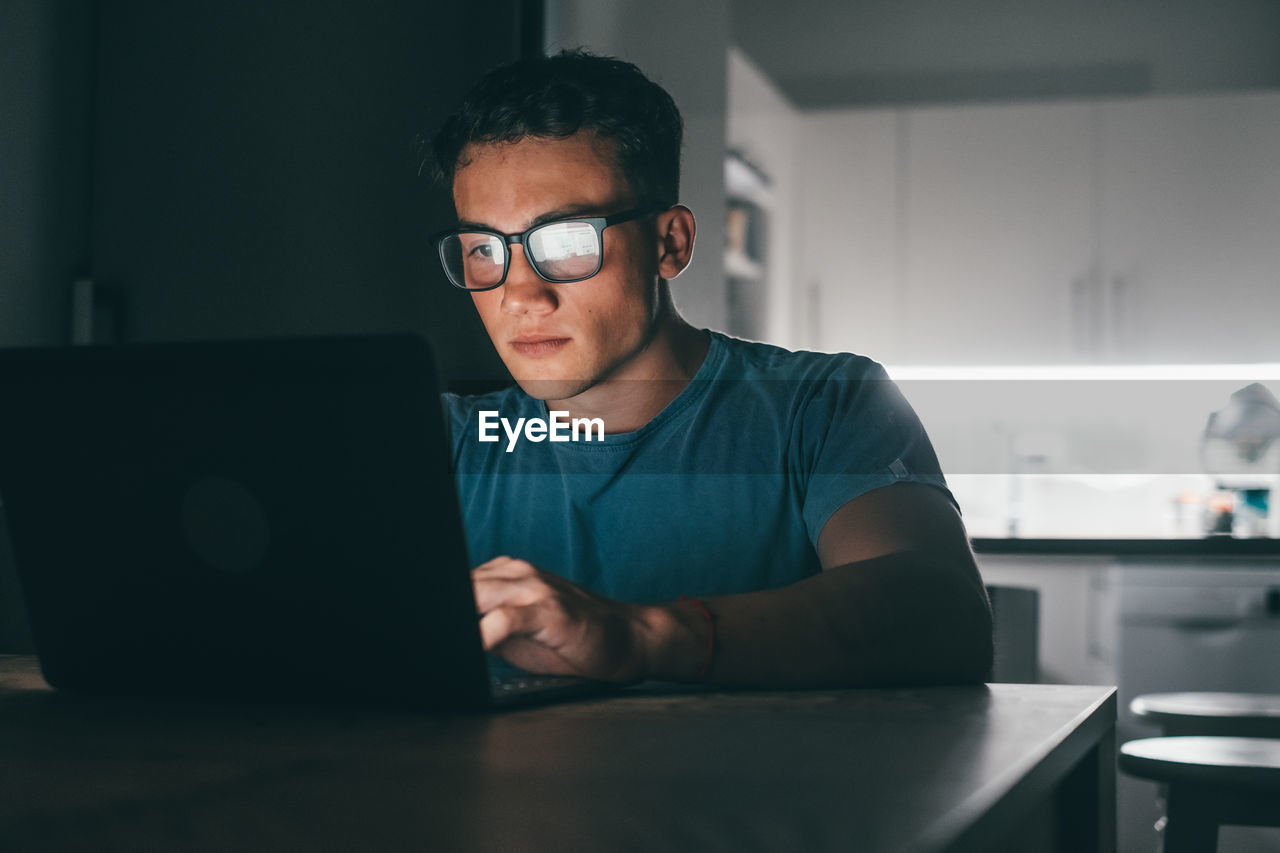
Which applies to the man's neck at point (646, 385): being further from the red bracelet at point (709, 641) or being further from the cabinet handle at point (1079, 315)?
the cabinet handle at point (1079, 315)

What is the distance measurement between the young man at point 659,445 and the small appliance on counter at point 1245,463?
2.15 m

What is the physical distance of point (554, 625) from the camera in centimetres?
62

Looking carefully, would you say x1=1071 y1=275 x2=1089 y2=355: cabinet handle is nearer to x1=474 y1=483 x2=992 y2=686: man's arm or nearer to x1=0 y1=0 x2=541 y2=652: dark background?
x1=0 y1=0 x2=541 y2=652: dark background

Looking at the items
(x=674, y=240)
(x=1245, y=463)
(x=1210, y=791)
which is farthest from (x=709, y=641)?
(x=1245, y=463)

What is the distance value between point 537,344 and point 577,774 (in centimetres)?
86

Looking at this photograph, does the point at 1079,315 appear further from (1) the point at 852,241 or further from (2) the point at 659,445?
(2) the point at 659,445

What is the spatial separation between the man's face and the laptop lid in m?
0.60

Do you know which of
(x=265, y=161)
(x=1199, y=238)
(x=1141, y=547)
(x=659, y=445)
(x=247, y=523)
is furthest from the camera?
(x=1199, y=238)

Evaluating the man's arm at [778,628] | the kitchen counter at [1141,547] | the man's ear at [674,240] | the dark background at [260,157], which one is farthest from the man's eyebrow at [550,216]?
the kitchen counter at [1141,547]

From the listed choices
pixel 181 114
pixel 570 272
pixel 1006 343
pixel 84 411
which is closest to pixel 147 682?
pixel 84 411

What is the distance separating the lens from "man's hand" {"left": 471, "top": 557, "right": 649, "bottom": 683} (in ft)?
2.03

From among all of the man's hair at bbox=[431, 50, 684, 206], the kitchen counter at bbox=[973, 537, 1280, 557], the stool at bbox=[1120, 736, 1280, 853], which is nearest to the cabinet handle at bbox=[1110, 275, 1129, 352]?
the kitchen counter at bbox=[973, 537, 1280, 557]

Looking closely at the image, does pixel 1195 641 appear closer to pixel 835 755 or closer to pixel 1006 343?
pixel 1006 343

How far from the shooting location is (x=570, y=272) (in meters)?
1.22
